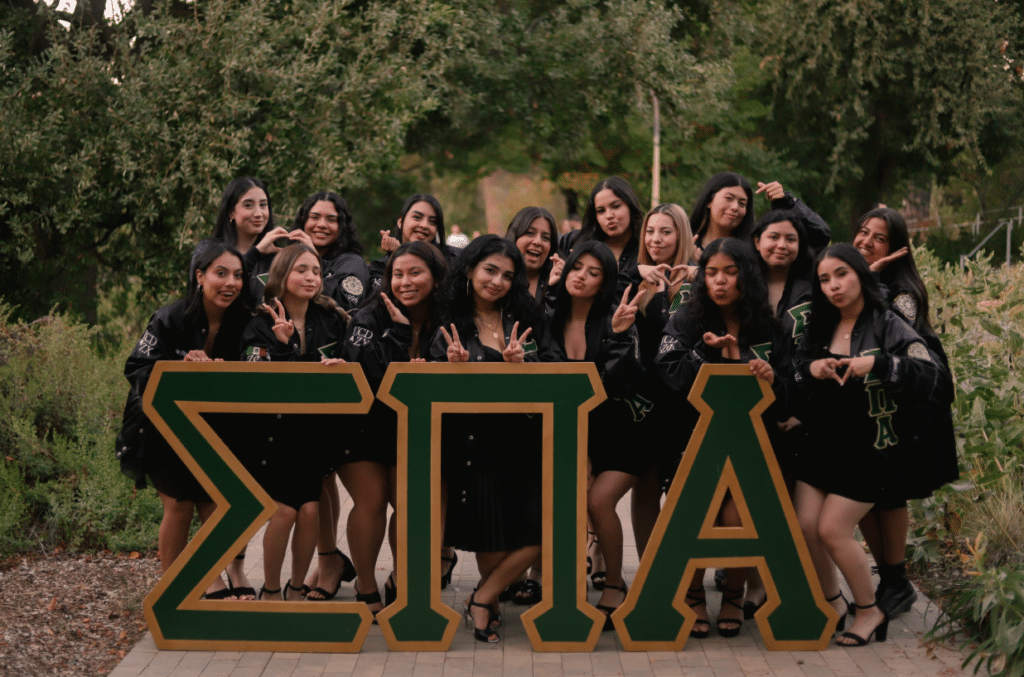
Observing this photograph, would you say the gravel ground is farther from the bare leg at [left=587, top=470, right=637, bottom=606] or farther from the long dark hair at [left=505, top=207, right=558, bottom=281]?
the long dark hair at [left=505, top=207, right=558, bottom=281]

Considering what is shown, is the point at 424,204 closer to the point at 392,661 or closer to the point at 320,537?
the point at 320,537

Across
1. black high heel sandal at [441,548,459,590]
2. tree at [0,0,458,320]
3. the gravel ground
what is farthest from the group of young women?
tree at [0,0,458,320]

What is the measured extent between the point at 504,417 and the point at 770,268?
58.1 inches

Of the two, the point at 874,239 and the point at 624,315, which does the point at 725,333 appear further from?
the point at 874,239

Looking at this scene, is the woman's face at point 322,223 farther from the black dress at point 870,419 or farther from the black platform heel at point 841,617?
the black platform heel at point 841,617

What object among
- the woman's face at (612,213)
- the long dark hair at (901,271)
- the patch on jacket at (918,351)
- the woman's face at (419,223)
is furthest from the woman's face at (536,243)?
the patch on jacket at (918,351)

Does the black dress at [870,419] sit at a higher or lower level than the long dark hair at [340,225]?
lower

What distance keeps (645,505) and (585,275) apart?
48.6 inches

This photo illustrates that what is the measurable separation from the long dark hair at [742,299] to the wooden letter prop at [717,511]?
25 cm

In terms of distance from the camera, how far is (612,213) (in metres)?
5.37

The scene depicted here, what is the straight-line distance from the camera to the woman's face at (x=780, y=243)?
4.83m

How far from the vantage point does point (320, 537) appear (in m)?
5.20

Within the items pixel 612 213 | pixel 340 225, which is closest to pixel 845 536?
pixel 612 213

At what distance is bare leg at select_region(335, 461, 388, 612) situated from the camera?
4824 millimetres
